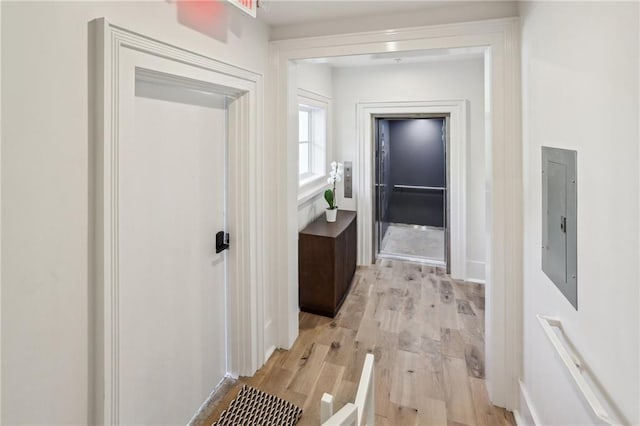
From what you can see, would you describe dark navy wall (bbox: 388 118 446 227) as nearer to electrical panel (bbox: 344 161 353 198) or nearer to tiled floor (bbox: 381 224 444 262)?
tiled floor (bbox: 381 224 444 262)

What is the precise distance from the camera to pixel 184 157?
1.77 meters

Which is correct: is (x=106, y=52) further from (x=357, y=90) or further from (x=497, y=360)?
(x=357, y=90)

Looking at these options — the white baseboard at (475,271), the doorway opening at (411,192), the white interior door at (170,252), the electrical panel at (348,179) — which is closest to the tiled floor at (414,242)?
the doorway opening at (411,192)

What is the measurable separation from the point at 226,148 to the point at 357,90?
2.54 meters

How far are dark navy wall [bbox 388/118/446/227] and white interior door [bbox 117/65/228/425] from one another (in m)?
4.40

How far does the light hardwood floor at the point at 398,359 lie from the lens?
2.02 metres

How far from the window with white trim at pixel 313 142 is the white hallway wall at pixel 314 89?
11cm

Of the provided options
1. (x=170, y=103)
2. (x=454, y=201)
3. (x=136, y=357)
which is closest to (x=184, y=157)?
(x=170, y=103)

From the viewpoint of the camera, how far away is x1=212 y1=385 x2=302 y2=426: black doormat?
6.26 feet

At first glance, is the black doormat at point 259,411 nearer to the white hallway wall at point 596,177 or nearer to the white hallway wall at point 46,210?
the white hallway wall at point 46,210

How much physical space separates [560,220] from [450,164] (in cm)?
282

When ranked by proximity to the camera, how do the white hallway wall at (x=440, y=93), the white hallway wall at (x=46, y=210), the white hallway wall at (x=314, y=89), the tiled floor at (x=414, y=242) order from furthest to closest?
the tiled floor at (x=414, y=242)
the white hallway wall at (x=440, y=93)
the white hallway wall at (x=314, y=89)
the white hallway wall at (x=46, y=210)

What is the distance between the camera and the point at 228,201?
2.16 m

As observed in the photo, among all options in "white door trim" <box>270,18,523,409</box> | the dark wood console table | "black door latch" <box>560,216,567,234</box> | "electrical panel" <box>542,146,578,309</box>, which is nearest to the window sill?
the dark wood console table
